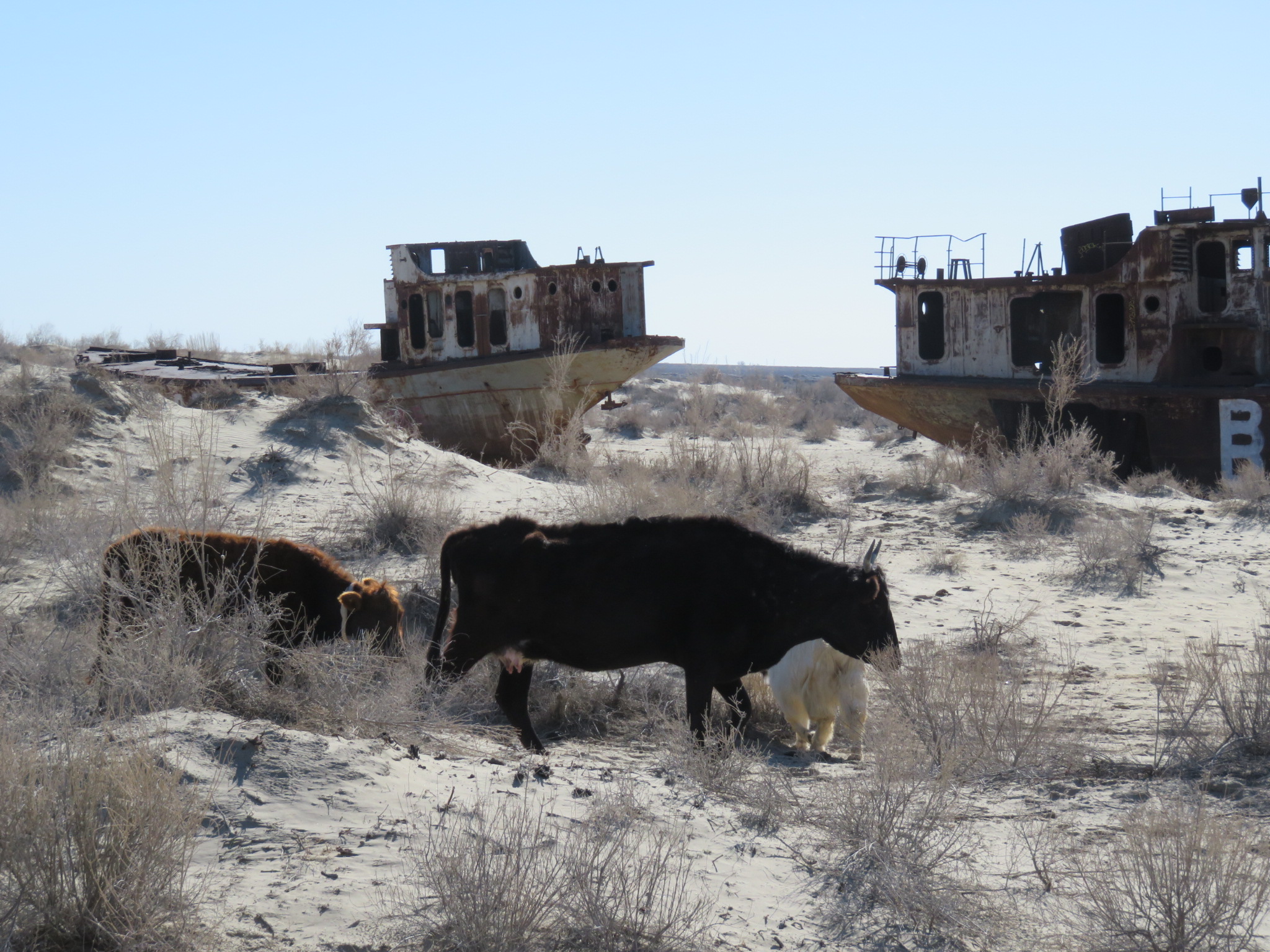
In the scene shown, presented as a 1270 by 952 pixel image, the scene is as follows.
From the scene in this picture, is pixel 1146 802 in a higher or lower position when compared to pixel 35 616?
lower

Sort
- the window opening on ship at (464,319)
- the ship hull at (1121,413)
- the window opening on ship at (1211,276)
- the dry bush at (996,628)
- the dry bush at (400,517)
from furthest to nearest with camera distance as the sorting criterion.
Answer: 1. the window opening on ship at (464,319)
2. the window opening on ship at (1211,276)
3. the ship hull at (1121,413)
4. the dry bush at (400,517)
5. the dry bush at (996,628)

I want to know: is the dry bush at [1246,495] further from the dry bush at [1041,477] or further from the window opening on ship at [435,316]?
the window opening on ship at [435,316]

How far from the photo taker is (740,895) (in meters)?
3.84

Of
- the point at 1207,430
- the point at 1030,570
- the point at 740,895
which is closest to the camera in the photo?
the point at 740,895

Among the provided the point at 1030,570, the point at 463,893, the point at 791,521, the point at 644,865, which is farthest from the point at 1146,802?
the point at 791,521

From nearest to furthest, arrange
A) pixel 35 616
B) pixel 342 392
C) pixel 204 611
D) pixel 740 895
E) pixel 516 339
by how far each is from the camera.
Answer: pixel 740 895 < pixel 204 611 < pixel 35 616 < pixel 342 392 < pixel 516 339

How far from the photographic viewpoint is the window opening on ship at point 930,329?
20.3m

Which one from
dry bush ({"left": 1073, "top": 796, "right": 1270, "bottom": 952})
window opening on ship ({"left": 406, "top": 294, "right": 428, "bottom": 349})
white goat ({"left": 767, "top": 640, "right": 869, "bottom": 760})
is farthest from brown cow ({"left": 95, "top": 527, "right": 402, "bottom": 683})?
window opening on ship ({"left": 406, "top": 294, "right": 428, "bottom": 349})

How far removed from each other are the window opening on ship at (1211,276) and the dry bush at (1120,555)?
25.8 ft

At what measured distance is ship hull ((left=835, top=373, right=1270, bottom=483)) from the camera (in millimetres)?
16641

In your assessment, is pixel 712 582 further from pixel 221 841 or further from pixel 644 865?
pixel 221 841

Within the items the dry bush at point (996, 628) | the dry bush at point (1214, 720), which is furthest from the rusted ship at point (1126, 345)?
the dry bush at point (1214, 720)

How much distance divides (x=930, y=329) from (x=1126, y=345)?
344cm

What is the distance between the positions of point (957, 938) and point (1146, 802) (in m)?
1.78
